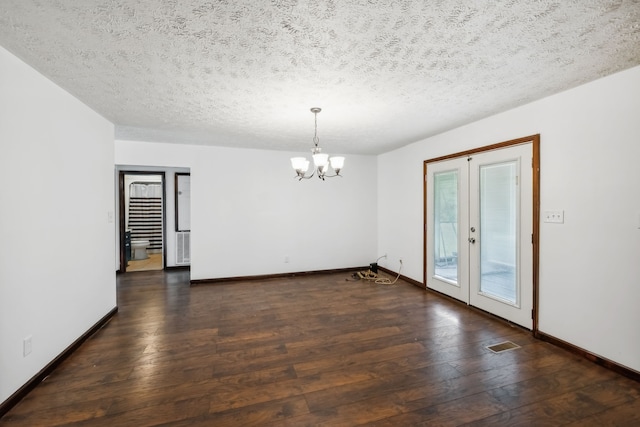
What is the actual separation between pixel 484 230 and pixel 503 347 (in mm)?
1385

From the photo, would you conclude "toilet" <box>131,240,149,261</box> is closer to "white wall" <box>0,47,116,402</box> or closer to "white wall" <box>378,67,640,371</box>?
"white wall" <box>0,47,116,402</box>

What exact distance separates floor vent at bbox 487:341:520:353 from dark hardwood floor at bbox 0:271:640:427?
0.19 ft

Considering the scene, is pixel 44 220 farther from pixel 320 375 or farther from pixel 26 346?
pixel 320 375

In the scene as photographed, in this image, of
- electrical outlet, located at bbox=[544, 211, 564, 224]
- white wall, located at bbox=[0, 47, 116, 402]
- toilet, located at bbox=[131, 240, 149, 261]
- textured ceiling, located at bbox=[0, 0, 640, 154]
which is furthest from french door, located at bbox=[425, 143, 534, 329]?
toilet, located at bbox=[131, 240, 149, 261]

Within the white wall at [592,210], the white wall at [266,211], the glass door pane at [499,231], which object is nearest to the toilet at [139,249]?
the white wall at [266,211]

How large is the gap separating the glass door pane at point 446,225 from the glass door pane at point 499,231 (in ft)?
1.42

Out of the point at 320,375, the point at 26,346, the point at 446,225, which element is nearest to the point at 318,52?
the point at 320,375

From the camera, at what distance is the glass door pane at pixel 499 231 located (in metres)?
3.07

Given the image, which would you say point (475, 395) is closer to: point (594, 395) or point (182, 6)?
point (594, 395)

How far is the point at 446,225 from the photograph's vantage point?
404 cm

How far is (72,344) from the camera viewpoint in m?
2.55

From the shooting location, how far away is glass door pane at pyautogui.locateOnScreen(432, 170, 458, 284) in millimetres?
3887

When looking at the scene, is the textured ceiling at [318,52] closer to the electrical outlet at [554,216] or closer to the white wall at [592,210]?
the white wall at [592,210]

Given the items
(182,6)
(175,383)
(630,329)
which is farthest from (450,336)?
(182,6)
